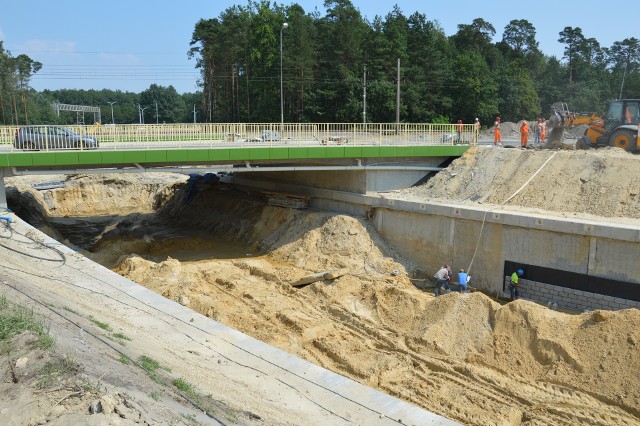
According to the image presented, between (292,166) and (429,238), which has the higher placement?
(292,166)

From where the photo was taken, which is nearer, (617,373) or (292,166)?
(617,373)

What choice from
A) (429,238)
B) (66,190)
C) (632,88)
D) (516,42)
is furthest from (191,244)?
(516,42)

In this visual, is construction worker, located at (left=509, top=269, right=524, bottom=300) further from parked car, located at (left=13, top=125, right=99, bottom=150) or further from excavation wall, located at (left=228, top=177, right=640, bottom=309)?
parked car, located at (left=13, top=125, right=99, bottom=150)

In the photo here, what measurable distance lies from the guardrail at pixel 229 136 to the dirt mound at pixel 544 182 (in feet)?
6.95

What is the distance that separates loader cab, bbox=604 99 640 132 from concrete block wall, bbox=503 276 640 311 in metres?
10.1

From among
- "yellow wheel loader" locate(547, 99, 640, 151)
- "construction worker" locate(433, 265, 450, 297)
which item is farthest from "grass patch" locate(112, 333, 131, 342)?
"yellow wheel loader" locate(547, 99, 640, 151)

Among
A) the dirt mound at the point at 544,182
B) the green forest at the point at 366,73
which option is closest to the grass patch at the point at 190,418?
the dirt mound at the point at 544,182

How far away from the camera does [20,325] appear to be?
835 centimetres

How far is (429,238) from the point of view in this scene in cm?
2258

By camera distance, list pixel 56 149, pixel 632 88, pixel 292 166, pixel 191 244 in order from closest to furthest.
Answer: pixel 56 149, pixel 292 166, pixel 191 244, pixel 632 88

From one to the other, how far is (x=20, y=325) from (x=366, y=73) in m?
46.1

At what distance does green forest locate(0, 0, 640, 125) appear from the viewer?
167ft

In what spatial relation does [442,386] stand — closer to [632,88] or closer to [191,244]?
[191,244]

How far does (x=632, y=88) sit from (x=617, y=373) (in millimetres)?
62716
